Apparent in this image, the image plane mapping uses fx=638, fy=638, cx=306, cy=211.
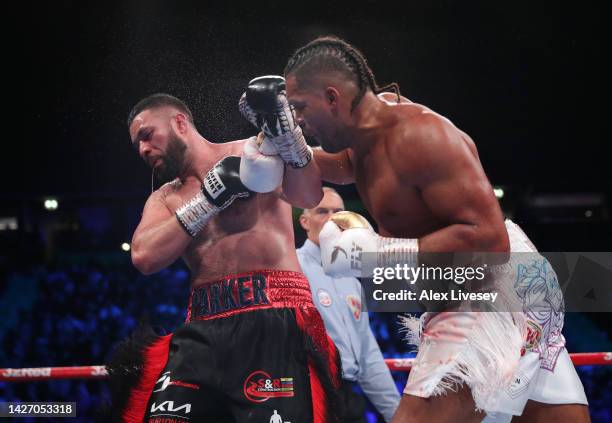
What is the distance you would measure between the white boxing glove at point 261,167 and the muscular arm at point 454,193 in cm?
50

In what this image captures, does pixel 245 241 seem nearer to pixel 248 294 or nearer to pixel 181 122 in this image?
pixel 248 294

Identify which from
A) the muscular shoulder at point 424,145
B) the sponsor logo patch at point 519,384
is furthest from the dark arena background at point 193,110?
the sponsor logo patch at point 519,384

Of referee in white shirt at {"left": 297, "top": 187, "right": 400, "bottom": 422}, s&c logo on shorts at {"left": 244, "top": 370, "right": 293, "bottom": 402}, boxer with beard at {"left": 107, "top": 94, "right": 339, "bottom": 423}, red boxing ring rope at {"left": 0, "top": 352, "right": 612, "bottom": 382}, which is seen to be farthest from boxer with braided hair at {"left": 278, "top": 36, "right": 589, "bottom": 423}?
referee in white shirt at {"left": 297, "top": 187, "right": 400, "bottom": 422}

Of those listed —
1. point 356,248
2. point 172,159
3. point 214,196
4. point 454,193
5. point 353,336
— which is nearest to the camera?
point 454,193

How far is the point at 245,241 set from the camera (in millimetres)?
2166

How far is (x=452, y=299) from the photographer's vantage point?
1727mm

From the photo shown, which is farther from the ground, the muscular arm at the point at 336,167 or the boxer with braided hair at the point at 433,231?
the muscular arm at the point at 336,167

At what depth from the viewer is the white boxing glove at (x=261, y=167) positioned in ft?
6.65

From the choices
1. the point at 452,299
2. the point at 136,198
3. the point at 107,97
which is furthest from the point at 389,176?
the point at 136,198

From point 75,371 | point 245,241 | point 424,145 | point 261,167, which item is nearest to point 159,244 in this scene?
point 245,241

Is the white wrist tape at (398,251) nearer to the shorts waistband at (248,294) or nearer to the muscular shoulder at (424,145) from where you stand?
the muscular shoulder at (424,145)

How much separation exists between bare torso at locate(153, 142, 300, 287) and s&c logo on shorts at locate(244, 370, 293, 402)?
0.37m

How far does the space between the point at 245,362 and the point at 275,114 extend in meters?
0.77
